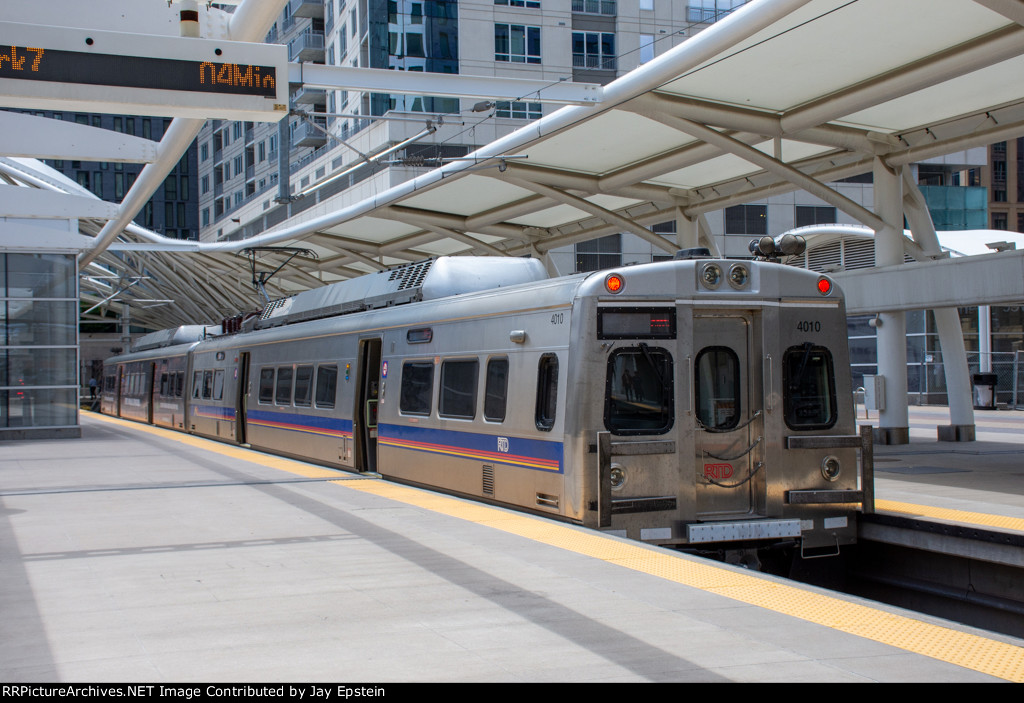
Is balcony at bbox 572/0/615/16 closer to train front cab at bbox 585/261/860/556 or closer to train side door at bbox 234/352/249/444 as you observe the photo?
train side door at bbox 234/352/249/444

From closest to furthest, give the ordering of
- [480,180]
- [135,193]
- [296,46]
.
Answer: [135,193]
[480,180]
[296,46]

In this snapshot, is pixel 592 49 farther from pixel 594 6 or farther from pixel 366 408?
pixel 366 408

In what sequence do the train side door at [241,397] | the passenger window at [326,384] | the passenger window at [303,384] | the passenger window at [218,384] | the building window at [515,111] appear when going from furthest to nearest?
1. the building window at [515,111]
2. the passenger window at [218,384]
3. the train side door at [241,397]
4. the passenger window at [303,384]
5. the passenger window at [326,384]

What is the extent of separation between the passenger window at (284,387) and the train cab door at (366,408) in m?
3.34

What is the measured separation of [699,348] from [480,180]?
13.7 metres

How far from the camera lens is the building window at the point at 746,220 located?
153 feet

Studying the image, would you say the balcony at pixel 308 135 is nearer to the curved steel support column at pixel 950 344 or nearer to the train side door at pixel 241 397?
the train side door at pixel 241 397

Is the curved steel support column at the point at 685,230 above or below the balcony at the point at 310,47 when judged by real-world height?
below

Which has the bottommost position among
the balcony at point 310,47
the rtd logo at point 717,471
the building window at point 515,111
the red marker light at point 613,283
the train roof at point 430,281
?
the rtd logo at point 717,471

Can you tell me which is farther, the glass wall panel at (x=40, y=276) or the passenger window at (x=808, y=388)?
the glass wall panel at (x=40, y=276)

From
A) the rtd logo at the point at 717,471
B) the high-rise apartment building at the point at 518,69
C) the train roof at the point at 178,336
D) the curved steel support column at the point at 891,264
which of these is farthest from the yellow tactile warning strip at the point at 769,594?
the high-rise apartment building at the point at 518,69

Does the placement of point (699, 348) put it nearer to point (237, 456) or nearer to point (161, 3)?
point (161, 3)

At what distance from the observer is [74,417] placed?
78.6 ft

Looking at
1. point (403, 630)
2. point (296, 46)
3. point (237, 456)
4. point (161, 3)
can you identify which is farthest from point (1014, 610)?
point (296, 46)
